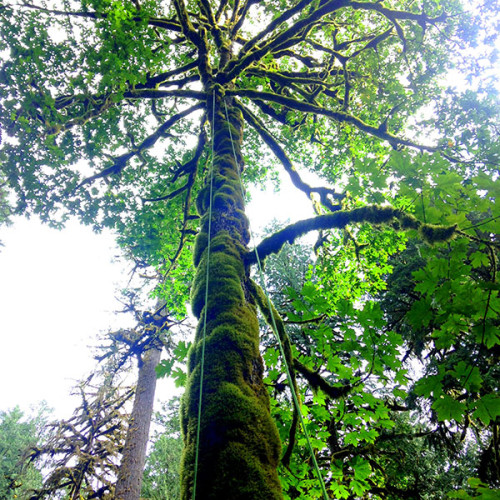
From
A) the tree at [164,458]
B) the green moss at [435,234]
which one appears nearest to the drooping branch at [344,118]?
the green moss at [435,234]

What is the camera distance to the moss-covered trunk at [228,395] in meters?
1.32

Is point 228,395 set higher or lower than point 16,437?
lower

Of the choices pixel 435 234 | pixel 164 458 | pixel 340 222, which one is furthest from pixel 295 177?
pixel 164 458

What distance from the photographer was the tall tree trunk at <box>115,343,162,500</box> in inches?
275

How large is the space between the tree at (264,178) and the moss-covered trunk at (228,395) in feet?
0.03

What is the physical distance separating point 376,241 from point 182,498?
4.59 metres

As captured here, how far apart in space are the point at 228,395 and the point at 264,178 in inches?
290

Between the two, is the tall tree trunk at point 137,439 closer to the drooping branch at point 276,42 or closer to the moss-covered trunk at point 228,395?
the moss-covered trunk at point 228,395

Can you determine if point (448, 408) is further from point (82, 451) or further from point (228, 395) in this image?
point (82, 451)

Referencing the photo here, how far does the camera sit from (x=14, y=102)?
10.4 feet

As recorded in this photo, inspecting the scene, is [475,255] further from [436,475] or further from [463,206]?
[436,475]

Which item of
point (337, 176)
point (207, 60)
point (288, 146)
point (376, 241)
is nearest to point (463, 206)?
point (376, 241)

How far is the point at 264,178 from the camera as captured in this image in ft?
27.4

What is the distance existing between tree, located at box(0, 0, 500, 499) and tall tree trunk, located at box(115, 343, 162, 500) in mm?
4158
